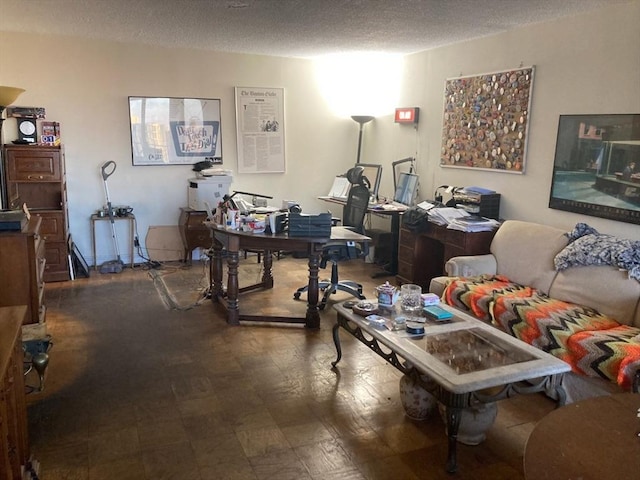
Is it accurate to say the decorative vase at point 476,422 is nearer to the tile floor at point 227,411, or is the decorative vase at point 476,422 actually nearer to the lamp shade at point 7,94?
the tile floor at point 227,411

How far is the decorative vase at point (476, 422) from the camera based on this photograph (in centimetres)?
249

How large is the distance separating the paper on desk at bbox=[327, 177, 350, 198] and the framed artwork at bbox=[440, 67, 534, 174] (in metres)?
1.37

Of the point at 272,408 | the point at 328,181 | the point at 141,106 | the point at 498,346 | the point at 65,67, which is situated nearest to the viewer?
the point at 498,346

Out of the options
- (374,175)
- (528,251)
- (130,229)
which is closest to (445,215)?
(528,251)

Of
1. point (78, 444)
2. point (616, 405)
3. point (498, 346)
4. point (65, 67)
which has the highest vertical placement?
point (65, 67)

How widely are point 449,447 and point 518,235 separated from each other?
2.18 meters

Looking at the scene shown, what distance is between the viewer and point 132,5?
153 inches

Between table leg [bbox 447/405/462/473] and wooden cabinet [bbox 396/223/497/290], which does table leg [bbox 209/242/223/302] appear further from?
table leg [bbox 447/405/462/473]

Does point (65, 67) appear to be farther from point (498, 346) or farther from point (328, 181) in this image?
point (498, 346)

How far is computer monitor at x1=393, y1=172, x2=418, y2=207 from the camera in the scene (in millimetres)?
5758

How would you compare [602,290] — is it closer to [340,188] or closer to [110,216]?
[340,188]

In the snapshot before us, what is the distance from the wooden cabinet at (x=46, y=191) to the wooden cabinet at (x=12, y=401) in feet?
10.6

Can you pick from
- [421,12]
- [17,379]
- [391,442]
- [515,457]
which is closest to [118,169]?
[421,12]

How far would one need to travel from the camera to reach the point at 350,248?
4520 millimetres
